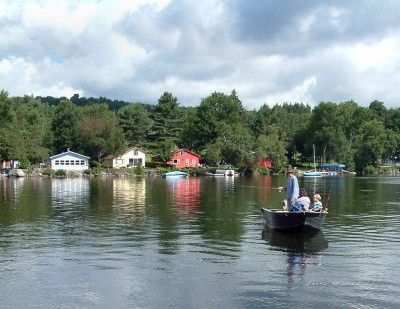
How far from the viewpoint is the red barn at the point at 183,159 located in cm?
11562

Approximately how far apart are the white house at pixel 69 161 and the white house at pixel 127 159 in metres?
7.75

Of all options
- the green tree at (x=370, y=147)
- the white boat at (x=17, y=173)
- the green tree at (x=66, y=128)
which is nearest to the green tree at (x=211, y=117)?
the green tree at (x=66, y=128)

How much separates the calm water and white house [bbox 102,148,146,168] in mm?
80951

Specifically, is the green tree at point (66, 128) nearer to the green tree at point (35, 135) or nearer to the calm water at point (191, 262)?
the green tree at point (35, 135)

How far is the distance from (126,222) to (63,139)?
306ft

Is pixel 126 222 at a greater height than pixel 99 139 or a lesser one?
lesser

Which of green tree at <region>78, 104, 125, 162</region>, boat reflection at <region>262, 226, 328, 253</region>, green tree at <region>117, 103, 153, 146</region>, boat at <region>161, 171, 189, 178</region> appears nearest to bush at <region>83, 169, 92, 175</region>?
green tree at <region>78, 104, 125, 162</region>

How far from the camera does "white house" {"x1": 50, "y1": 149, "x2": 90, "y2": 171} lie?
107m

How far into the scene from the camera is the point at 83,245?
2192cm

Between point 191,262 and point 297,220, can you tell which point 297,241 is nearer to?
point 297,220

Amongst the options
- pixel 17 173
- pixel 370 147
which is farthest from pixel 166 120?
pixel 370 147

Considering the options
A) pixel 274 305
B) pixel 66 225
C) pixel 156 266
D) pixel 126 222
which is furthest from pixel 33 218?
pixel 274 305

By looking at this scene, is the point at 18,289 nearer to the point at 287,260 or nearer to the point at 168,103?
the point at 287,260

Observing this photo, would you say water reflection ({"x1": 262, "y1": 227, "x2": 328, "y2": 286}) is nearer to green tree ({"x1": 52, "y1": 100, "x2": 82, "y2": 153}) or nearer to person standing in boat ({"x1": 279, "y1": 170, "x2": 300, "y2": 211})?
person standing in boat ({"x1": 279, "y1": 170, "x2": 300, "y2": 211})
